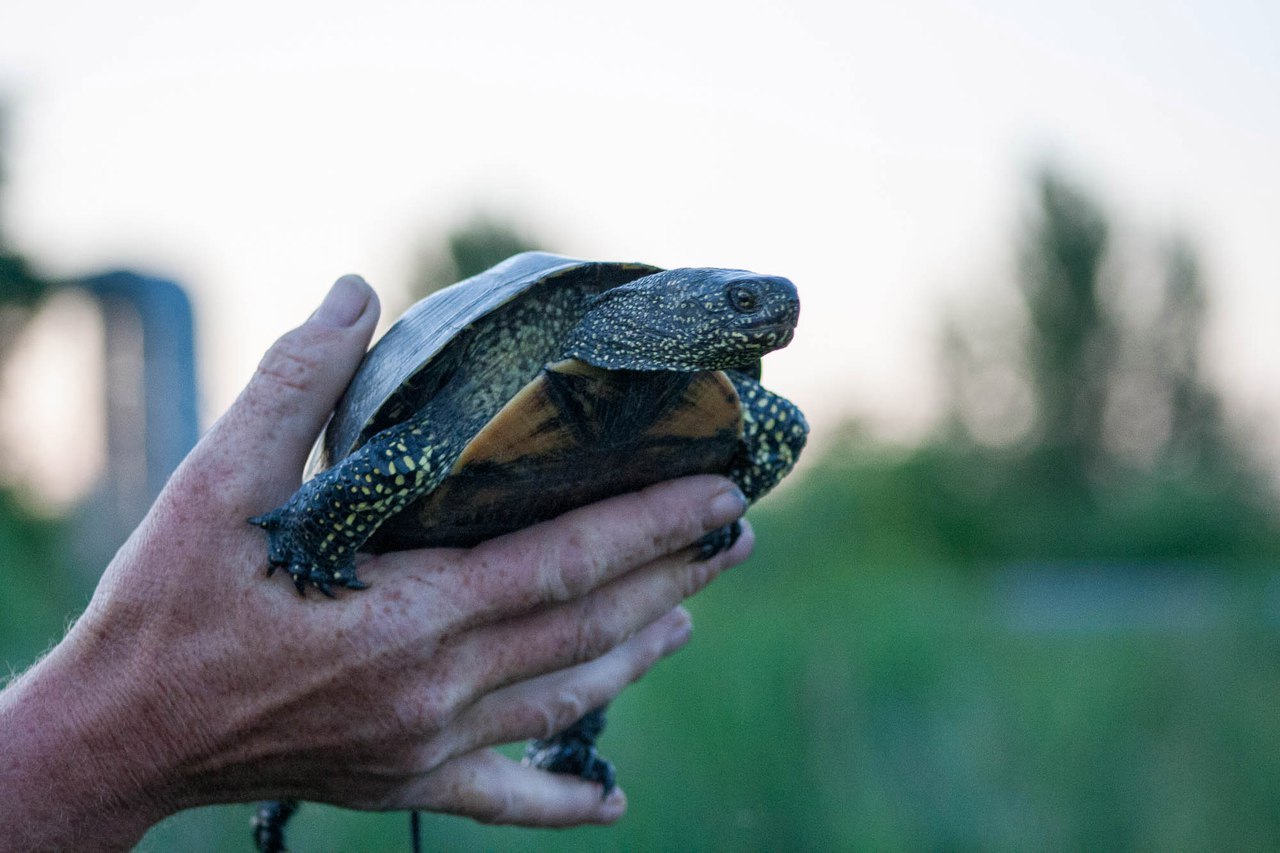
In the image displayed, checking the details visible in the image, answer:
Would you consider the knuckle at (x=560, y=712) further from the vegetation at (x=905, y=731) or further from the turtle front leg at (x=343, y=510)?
the vegetation at (x=905, y=731)

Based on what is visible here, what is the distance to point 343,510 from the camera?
82.5 inches

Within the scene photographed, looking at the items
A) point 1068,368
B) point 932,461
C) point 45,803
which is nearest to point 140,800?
point 45,803

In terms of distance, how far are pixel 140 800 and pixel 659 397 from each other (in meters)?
1.30

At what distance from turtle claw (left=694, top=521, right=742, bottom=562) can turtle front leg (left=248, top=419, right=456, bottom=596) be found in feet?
2.37

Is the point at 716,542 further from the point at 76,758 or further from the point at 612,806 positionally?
the point at 76,758

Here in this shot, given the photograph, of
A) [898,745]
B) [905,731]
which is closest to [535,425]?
[898,745]

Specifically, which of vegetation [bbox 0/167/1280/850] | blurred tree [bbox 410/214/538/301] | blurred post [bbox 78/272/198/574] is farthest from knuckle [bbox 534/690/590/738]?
blurred tree [bbox 410/214/538/301]

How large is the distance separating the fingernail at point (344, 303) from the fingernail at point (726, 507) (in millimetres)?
926

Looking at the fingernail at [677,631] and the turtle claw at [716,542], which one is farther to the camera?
the fingernail at [677,631]

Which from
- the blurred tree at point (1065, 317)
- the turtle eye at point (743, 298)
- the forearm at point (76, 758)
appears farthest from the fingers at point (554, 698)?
the blurred tree at point (1065, 317)

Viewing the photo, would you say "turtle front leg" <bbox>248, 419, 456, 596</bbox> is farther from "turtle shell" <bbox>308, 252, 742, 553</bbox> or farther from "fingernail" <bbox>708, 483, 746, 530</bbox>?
"fingernail" <bbox>708, 483, 746, 530</bbox>

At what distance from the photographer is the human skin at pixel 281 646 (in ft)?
6.68

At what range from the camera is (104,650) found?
6.81ft

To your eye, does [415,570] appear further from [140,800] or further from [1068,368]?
[1068,368]
